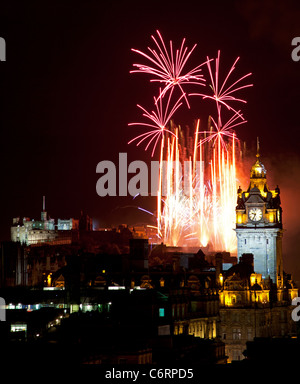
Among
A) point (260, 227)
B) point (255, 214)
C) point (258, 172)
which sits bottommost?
point (260, 227)

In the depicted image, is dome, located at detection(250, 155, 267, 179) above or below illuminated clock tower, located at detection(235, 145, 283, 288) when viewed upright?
above

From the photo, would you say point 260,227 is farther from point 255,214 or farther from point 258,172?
point 258,172

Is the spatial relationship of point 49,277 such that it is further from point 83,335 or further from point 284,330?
point 83,335

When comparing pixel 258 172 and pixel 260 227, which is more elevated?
pixel 258 172

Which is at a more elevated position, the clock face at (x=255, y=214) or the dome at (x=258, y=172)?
the dome at (x=258, y=172)

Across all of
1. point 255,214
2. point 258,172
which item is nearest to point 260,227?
point 255,214

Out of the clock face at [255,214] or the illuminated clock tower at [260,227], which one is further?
the clock face at [255,214]

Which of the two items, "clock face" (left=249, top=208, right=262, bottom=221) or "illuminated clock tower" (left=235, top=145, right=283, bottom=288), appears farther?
"clock face" (left=249, top=208, right=262, bottom=221)
